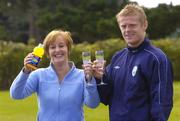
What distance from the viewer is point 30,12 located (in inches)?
1607

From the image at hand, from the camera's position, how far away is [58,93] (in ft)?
17.4

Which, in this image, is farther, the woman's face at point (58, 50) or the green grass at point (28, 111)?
the green grass at point (28, 111)

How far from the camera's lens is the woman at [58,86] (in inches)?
206

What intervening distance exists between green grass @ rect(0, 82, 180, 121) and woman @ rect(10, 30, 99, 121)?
7.06m

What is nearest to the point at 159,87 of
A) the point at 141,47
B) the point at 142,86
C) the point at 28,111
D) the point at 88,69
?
the point at 142,86

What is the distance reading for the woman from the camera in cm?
524

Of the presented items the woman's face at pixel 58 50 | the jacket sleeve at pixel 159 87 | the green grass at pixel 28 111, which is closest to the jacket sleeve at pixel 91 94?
the woman's face at pixel 58 50

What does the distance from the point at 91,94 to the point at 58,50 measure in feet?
1.63

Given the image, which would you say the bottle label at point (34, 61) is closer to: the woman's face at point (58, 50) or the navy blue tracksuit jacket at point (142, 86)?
the woman's face at point (58, 50)

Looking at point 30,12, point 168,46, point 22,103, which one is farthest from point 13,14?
point 22,103

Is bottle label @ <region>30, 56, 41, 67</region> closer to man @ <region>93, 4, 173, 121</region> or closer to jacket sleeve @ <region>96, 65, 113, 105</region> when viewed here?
jacket sleeve @ <region>96, 65, 113, 105</region>

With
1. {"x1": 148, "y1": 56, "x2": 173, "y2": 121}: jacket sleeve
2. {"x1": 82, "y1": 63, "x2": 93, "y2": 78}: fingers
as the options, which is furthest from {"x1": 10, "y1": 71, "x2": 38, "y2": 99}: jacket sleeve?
{"x1": 148, "y1": 56, "x2": 173, "y2": 121}: jacket sleeve

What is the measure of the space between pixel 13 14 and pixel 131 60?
4010 cm

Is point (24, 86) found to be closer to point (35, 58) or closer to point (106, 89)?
point (35, 58)
